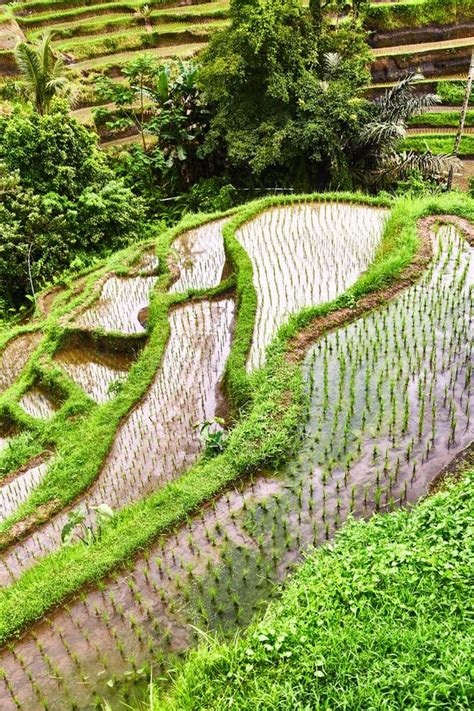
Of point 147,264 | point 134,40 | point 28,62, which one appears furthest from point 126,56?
point 147,264

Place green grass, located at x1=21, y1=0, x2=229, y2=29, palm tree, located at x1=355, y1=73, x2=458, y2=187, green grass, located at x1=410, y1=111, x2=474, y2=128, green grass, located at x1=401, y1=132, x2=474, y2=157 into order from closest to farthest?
palm tree, located at x1=355, y1=73, x2=458, y2=187 → green grass, located at x1=401, y1=132, x2=474, y2=157 → green grass, located at x1=410, y1=111, x2=474, y2=128 → green grass, located at x1=21, y1=0, x2=229, y2=29

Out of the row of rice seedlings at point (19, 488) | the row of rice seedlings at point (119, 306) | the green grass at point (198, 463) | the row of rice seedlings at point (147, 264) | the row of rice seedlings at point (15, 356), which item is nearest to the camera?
the green grass at point (198, 463)

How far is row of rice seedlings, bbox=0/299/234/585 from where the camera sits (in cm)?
602

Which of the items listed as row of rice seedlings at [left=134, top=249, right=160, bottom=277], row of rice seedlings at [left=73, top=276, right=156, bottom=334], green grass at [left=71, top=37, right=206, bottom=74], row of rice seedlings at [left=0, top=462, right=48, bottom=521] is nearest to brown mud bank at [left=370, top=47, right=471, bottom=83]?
green grass at [left=71, top=37, right=206, bottom=74]

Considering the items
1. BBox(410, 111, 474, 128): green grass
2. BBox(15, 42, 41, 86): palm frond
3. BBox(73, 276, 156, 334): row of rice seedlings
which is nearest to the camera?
BBox(73, 276, 156, 334): row of rice seedlings

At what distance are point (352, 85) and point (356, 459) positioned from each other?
10348 mm

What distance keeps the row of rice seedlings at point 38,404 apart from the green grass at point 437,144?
1308 centimetres

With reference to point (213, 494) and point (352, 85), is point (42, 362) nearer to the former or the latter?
point (213, 494)

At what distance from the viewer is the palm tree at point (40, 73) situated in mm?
12242

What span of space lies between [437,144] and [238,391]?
13.5 m

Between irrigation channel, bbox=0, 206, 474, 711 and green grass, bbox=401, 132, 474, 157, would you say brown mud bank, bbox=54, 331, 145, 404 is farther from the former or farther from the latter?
green grass, bbox=401, 132, 474, 157

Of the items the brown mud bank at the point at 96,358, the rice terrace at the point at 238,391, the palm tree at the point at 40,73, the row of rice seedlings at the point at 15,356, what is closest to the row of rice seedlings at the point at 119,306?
the rice terrace at the point at 238,391

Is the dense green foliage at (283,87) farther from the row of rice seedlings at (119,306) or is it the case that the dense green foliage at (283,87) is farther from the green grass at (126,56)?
the green grass at (126,56)

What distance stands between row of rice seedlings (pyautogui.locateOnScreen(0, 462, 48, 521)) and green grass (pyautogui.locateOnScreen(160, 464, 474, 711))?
3.52 meters
